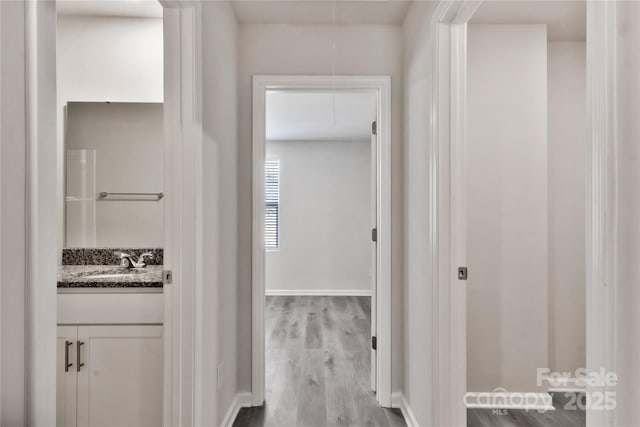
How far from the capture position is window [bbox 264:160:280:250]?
693 cm

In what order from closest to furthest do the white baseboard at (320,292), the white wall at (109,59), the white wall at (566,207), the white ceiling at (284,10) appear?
the white ceiling at (284,10) → the white wall at (109,59) → the white wall at (566,207) → the white baseboard at (320,292)

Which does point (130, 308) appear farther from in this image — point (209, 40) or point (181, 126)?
point (209, 40)

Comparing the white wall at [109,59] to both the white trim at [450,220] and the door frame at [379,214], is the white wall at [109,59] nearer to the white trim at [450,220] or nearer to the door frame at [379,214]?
the door frame at [379,214]

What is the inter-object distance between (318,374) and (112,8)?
299 cm

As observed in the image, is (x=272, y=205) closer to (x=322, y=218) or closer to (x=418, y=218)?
(x=322, y=218)

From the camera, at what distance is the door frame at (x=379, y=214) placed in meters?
2.77

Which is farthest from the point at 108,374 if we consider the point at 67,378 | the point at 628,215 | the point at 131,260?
the point at 628,215

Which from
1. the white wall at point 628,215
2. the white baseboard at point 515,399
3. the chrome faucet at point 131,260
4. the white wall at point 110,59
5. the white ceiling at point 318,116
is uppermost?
the white ceiling at point 318,116

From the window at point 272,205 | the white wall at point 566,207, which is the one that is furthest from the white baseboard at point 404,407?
the window at point 272,205

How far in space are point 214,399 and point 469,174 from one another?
2.11 m

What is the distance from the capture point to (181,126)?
1746 mm

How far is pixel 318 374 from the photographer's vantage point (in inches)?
130

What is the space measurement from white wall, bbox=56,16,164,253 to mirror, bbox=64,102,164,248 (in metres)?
0.10

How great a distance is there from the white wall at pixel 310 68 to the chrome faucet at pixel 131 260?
595mm
